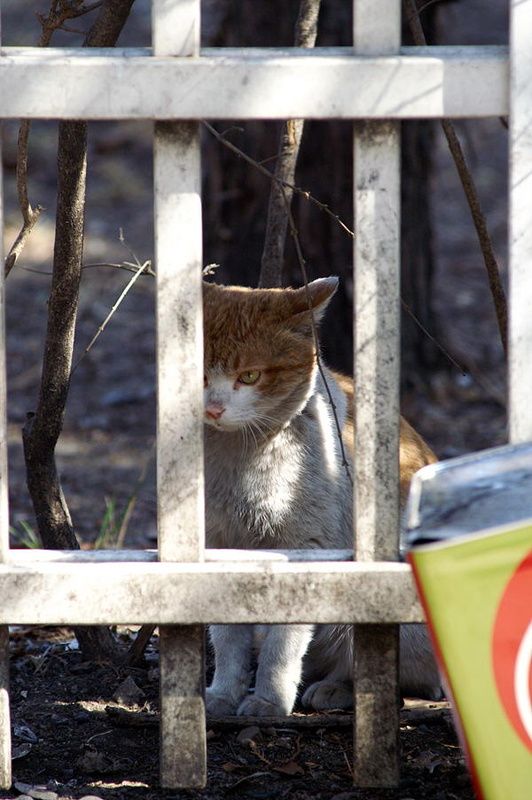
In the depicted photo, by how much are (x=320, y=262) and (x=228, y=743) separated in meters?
2.62

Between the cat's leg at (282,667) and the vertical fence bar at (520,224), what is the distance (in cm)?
102

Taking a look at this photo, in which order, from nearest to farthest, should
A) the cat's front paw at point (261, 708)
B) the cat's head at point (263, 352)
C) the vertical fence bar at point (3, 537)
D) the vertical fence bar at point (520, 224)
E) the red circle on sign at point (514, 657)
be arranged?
the red circle on sign at point (514, 657) → the vertical fence bar at point (520, 224) → the vertical fence bar at point (3, 537) → the cat's front paw at point (261, 708) → the cat's head at point (263, 352)

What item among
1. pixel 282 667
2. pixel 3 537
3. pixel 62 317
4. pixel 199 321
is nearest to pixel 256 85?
pixel 199 321

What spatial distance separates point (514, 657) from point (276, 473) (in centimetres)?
136

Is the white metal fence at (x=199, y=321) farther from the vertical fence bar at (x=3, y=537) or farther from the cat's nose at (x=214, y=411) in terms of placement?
the cat's nose at (x=214, y=411)

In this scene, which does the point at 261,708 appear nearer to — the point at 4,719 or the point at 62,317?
the point at 4,719

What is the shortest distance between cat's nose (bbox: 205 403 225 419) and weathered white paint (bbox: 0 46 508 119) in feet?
3.34

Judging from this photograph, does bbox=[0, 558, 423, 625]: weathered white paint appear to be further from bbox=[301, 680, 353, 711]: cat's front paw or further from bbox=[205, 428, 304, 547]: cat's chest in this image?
bbox=[301, 680, 353, 711]: cat's front paw

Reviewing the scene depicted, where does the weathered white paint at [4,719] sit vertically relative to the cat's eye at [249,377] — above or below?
below

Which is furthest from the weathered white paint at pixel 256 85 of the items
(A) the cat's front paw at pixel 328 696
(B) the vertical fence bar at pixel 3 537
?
(A) the cat's front paw at pixel 328 696

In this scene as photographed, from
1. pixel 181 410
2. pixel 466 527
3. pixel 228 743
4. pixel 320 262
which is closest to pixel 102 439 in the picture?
pixel 320 262

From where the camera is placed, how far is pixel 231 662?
9.23ft

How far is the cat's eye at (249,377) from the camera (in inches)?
116

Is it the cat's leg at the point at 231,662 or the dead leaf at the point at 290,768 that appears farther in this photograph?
the cat's leg at the point at 231,662
